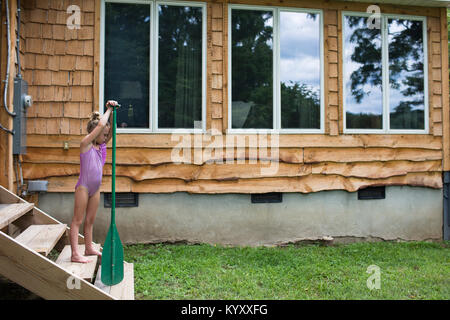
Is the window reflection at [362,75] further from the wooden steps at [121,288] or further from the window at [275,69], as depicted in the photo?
the wooden steps at [121,288]

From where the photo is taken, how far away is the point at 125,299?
2502mm

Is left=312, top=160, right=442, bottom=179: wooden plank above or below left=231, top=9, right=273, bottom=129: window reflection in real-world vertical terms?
below

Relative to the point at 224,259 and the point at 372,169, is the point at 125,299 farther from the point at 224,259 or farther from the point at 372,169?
the point at 372,169

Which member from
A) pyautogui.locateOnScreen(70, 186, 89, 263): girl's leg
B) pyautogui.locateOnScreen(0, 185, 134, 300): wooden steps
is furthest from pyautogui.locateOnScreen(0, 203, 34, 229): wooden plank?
pyautogui.locateOnScreen(70, 186, 89, 263): girl's leg

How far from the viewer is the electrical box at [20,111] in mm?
3900

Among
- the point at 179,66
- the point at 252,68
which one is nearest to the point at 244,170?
the point at 252,68

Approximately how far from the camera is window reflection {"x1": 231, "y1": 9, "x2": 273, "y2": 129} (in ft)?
15.8

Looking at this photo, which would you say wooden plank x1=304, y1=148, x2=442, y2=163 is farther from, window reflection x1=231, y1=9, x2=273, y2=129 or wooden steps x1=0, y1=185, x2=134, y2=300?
wooden steps x1=0, y1=185, x2=134, y2=300

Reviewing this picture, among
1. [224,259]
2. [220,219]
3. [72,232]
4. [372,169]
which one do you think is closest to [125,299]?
[72,232]

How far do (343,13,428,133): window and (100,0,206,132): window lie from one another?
214 cm

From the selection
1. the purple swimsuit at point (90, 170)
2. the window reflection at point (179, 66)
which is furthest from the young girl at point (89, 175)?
the window reflection at point (179, 66)

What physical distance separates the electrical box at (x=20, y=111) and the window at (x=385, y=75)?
4.12m

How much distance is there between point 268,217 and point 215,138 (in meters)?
1.29

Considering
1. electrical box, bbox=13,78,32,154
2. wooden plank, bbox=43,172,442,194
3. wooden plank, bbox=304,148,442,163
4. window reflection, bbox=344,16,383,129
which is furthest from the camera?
window reflection, bbox=344,16,383,129
